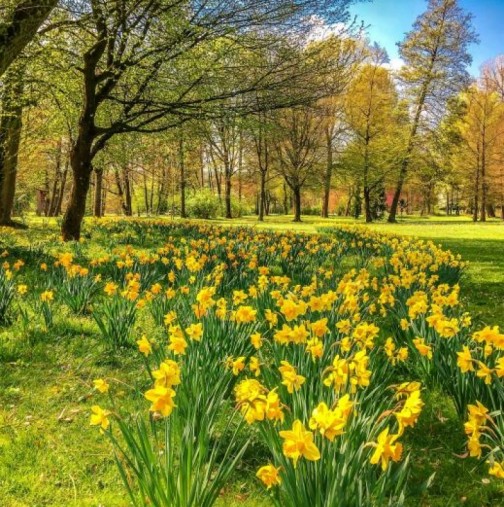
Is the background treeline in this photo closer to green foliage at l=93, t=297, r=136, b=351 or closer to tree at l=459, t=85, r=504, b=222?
tree at l=459, t=85, r=504, b=222

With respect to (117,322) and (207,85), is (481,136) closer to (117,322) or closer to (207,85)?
(207,85)

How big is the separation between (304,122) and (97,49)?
19961 mm

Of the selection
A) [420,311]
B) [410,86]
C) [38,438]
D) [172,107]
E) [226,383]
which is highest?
[410,86]

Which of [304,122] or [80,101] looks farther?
[304,122]

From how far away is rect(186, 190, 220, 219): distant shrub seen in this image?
30.2 metres

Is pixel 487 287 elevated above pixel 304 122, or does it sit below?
below

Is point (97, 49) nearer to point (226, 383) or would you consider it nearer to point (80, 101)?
point (80, 101)

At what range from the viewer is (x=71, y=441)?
2637mm

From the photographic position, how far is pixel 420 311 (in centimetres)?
327

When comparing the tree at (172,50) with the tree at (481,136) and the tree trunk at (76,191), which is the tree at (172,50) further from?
the tree at (481,136)

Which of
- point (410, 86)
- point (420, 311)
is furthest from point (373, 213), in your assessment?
point (420, 311)

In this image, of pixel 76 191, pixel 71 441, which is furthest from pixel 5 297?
pixel 76 191

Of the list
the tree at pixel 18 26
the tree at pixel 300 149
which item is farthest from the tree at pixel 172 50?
the tree at pixel 300 149

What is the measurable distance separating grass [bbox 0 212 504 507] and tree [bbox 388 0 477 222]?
27.2m
